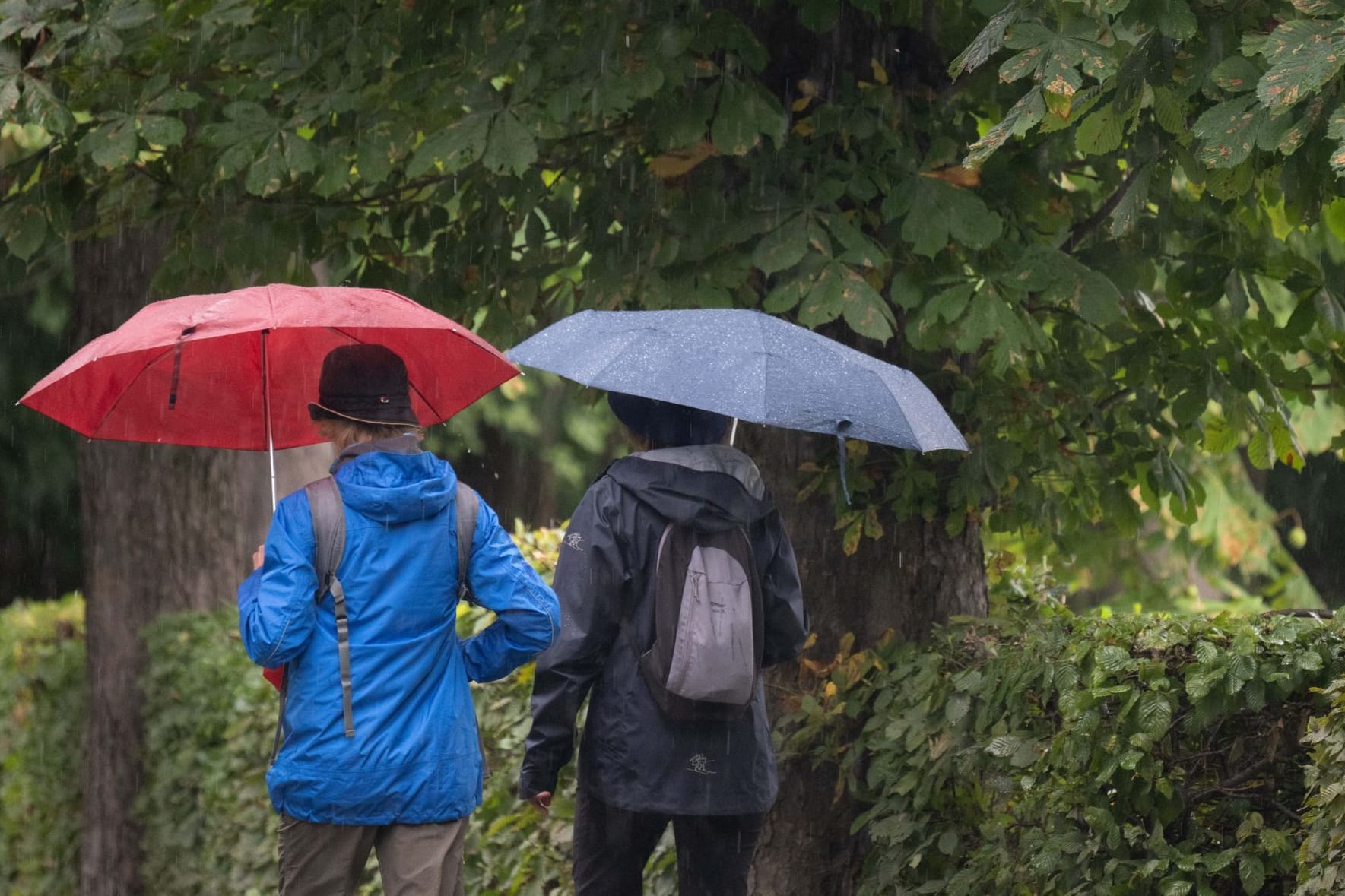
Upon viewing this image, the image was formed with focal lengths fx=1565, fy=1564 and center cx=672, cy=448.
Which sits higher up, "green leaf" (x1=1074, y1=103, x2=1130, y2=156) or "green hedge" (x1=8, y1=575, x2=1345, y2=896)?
"green leaf" (x1=1074, y1=103, x2=1130, y2=156)

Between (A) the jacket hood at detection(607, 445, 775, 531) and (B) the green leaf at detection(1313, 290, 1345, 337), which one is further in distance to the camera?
(B) the green leaf at detection(1313, 290, 1345, 337)

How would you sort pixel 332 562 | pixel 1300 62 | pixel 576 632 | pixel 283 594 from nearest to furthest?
pixel 1300 62
pixel 283 594
pixel 332 562
pixel 576 632

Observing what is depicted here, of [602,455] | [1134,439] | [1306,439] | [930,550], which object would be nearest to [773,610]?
[930,550]

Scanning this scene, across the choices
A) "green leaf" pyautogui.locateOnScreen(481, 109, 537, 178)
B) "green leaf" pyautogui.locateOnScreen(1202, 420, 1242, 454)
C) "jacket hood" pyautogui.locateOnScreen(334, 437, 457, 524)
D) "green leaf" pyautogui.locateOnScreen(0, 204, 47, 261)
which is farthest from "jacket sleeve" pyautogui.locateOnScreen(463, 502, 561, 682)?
"green leaf" pyautogui.locateOnScreen(1202, 420, 1242, 454)

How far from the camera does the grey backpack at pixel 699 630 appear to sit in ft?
12.8

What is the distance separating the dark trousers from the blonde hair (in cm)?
116

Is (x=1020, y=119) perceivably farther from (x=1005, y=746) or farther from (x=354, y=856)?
(x=354, y=856)

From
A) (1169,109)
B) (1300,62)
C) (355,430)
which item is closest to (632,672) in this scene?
(355,430)

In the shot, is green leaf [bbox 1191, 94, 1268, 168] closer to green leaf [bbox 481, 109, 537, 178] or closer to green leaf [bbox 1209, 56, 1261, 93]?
green leaf [bbox 1209, 56, 1261, 93]

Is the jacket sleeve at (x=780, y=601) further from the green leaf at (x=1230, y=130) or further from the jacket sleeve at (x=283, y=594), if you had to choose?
the green leaf at (x=1230, y=130)

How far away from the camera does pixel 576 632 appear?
156 inches

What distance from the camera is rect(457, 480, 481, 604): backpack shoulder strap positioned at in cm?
370

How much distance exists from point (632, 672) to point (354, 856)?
0.86m

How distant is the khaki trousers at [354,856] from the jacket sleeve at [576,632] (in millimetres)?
522
